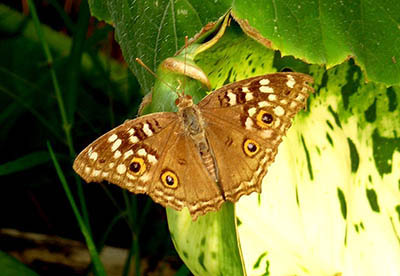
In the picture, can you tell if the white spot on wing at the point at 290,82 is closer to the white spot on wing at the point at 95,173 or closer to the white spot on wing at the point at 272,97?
the white spot on wing at the point at 272,97

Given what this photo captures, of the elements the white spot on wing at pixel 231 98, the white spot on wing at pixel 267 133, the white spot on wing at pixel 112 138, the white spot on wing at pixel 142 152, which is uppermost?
the white spot on wing at pixel 231 98

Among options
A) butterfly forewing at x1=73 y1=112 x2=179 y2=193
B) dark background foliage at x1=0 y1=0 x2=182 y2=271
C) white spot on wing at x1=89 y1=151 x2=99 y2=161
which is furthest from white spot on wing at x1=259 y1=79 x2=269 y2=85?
dark background foliage at x1=0 y1=0 x2=182 y2=271

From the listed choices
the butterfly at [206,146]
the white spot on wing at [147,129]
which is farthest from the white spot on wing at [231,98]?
the white spot on wing at [147,129]

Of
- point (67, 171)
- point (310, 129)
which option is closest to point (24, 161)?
point (67, 171)

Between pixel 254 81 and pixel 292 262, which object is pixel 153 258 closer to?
pixel 292 262

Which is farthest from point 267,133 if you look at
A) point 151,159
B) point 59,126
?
point 59,126

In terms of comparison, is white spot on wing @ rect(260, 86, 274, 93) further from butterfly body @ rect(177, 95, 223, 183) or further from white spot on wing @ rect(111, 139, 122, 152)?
white spot on wing @ rect(111, 139, 122, 152)

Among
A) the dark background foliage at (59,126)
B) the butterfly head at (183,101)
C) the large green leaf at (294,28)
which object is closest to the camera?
the butterfly head at (183,101)
